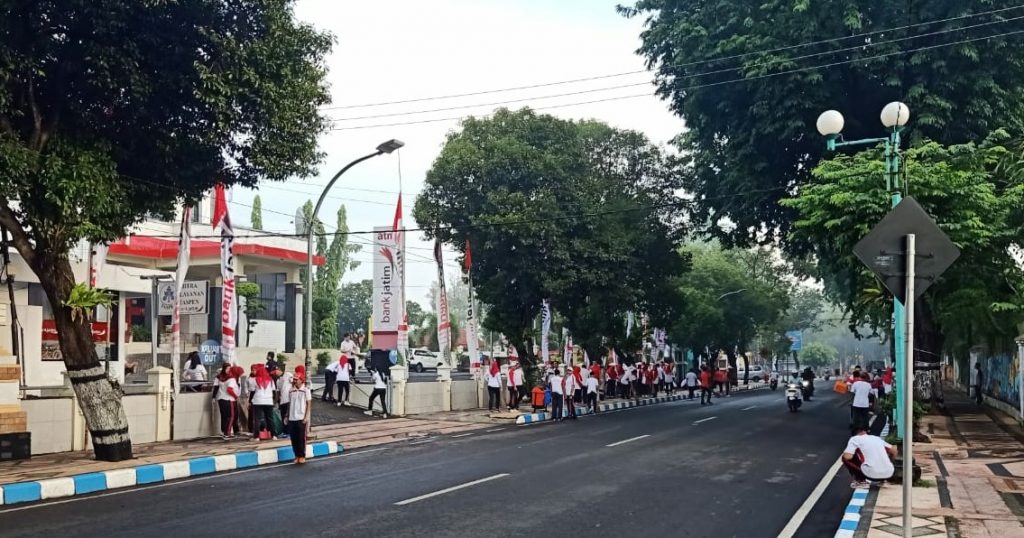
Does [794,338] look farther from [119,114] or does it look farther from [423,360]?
[119,114]

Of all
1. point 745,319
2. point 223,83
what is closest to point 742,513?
point 223,83

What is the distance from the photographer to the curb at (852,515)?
363 inches

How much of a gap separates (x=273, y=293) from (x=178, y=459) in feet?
129

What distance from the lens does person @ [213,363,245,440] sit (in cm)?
1920

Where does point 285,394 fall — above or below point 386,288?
below

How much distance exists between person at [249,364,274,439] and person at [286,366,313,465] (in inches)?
126

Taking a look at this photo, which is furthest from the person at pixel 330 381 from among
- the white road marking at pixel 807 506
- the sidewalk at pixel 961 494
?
the sidewalk at pixel 961 494

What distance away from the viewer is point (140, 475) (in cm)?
1334

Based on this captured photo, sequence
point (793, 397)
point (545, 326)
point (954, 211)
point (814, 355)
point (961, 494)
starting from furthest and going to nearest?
point (814, 355)
point (545, 326)
point (793, 397)
point (954, 211)
point (961, 494)

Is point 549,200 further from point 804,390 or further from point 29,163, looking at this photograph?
point 29,163

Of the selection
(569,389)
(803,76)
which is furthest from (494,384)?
(803,76)

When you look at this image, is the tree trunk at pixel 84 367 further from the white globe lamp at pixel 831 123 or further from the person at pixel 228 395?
the white globe lamp at pixel 831 123

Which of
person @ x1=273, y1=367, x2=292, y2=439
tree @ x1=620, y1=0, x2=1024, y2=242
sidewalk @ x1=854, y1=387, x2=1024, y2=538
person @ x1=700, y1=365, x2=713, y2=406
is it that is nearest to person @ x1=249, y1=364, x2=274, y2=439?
person @ x1=273, y1=367, x2=292, y2=439

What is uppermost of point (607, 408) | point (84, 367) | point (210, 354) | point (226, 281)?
point (226, 281)
